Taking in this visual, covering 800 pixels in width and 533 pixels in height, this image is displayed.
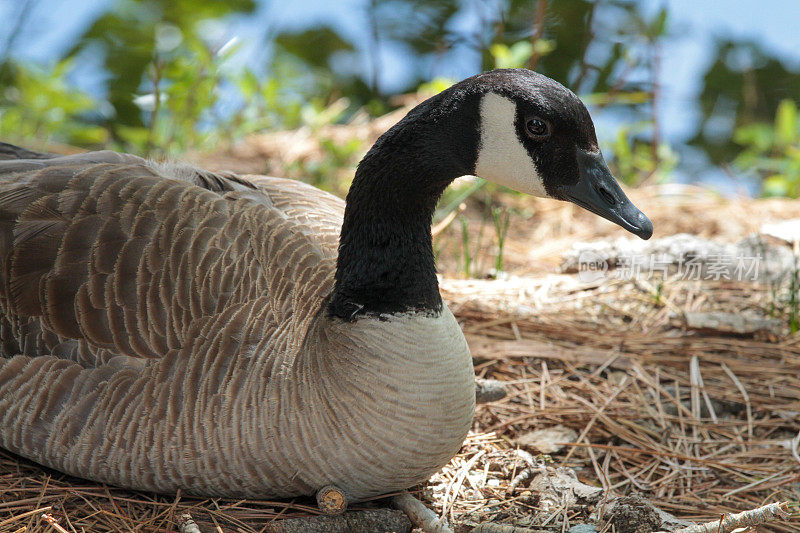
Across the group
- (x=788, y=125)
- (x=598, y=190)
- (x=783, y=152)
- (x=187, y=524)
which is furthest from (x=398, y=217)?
(x=783, y=152)

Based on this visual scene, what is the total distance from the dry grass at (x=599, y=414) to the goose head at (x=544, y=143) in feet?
4.05

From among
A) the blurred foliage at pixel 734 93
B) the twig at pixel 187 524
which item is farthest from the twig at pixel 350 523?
the blurred foliage at pixel 734 93

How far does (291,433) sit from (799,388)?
8.60ft

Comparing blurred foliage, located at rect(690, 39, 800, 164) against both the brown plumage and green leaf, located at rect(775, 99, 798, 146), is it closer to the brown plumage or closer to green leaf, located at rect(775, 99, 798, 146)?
green leaf, located at rect(775, 99, 798, 146)

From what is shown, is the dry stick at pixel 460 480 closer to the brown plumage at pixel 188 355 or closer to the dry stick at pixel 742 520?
the brown plumage at pixel 188 355

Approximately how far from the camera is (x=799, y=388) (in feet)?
11.9

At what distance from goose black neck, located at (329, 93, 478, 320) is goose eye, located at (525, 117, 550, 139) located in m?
0.21

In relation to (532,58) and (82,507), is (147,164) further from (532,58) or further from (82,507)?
(532,58)

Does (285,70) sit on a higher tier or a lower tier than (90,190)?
→ higher

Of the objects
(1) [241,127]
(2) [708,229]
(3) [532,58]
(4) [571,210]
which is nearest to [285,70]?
(1) [241,127]

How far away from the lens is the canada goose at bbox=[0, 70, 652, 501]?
8.46ft

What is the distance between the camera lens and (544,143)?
8.25ft

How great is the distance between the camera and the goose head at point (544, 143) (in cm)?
244

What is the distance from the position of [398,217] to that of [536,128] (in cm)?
62
